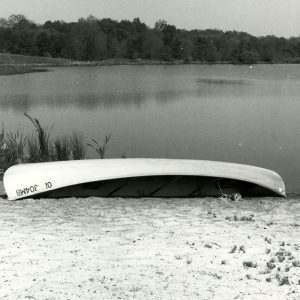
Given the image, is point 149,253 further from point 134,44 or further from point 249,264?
point 134,44

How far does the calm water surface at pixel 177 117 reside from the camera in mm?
18203

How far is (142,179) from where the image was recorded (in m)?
10.7

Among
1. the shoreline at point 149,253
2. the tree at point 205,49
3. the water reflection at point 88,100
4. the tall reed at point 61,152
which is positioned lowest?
the tall reed at point 61,152

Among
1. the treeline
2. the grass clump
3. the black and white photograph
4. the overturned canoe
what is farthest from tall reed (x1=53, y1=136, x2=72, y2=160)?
the treeline

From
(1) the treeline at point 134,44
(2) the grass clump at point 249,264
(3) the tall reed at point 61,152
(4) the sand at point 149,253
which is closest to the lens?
(4) the sand at point 149,253

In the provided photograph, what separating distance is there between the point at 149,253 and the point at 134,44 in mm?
83513

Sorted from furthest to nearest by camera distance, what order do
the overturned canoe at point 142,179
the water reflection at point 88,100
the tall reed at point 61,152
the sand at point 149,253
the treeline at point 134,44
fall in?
the treeline at point 134,44, the water reflection at point 88,100, the tall reed at point 61,152, the overturned canoe at point 142,179, the sand at point 149,253

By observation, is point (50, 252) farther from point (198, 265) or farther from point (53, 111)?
point (53, 111)

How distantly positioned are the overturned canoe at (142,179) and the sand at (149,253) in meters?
1.46

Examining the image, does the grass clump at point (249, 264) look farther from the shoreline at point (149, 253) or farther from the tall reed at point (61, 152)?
the tall reed at point (61, 152)

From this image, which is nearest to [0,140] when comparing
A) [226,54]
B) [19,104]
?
[19,104]

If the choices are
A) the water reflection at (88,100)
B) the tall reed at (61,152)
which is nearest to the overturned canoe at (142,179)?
the tall reed at (61,152)

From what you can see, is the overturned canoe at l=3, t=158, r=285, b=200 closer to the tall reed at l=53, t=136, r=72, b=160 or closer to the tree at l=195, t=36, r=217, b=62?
the tall reed at l=53, t=136, r=72, b=160

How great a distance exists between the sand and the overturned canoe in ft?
4.80
